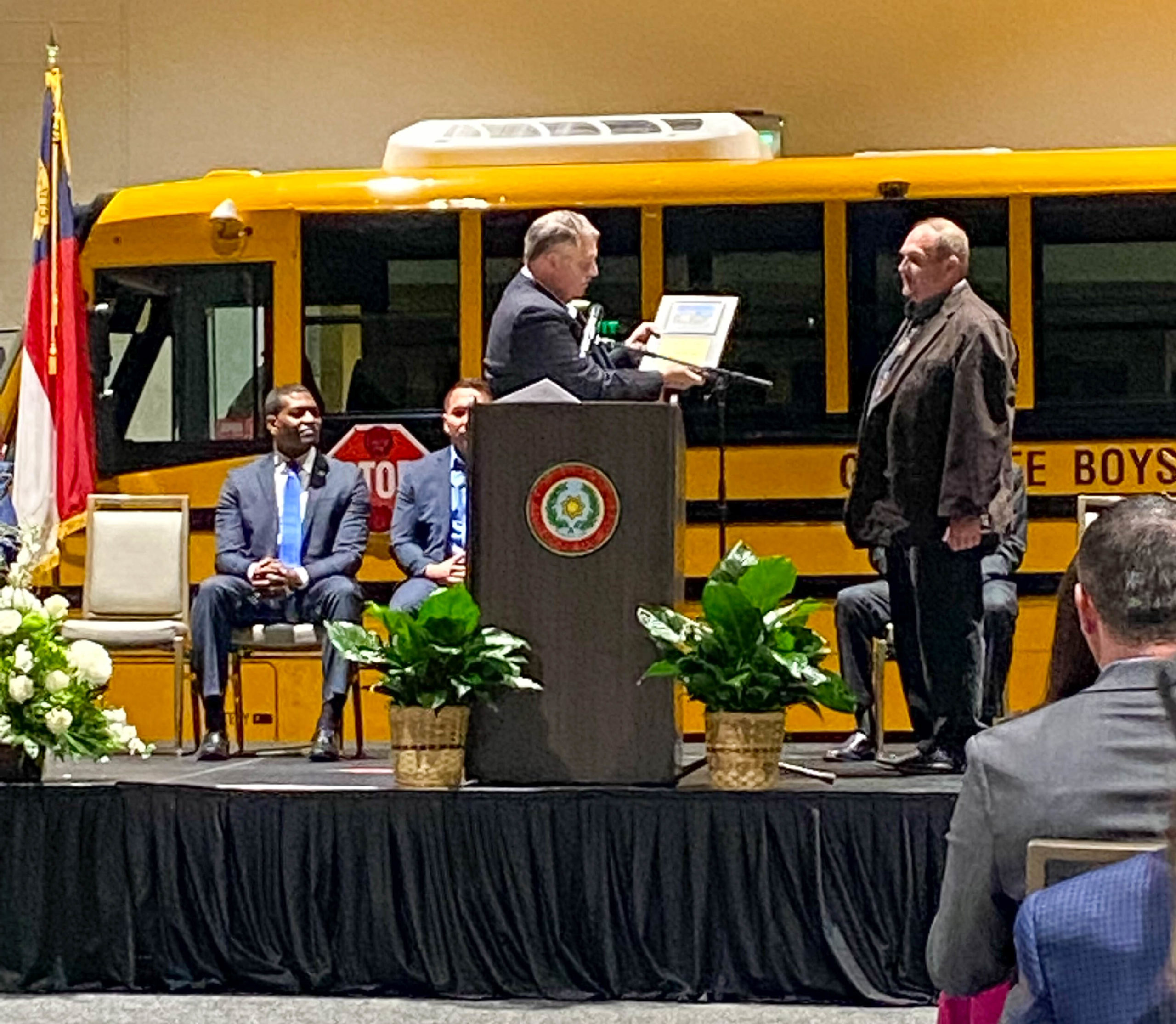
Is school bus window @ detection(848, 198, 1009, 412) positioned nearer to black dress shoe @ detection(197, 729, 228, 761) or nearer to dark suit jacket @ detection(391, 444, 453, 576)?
dark suit jacket @ detection(391, 444, 453, 576)

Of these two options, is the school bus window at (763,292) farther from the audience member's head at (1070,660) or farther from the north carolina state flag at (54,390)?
the audience member's head at (1070,660)

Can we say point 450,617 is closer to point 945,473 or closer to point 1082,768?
point 945,473

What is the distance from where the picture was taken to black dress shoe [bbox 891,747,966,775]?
5.18 metres

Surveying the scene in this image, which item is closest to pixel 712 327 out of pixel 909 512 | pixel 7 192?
pixel 909 512

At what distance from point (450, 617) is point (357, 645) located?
0.27 metres

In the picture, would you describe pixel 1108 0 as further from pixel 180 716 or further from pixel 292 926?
pixel 292 926

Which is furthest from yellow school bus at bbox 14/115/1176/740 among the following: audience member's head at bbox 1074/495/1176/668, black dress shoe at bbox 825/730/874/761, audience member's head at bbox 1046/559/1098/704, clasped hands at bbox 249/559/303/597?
audience member's head at bbox 1074/495/1176/668

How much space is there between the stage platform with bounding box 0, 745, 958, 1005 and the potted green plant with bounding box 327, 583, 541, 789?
9 cm

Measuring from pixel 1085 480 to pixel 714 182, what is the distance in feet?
5.77

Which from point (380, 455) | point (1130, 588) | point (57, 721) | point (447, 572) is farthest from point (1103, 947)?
point (380, 455)

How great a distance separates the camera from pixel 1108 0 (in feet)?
36.2

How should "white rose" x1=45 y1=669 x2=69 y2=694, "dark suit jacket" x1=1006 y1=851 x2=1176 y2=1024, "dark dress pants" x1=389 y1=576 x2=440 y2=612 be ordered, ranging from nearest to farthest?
"dark suit jacket" x1=1006 y1=851 x2=1176 y2=1024 → "white rose" x1=45 y1=669 x2=69 y2=694 → "dark dress pants" x1=389 y1=576 x2=440 y2=612

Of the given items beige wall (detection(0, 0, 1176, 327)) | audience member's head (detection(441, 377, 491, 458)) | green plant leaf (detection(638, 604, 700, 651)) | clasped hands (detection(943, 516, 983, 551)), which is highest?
beige wall (detection(0, 0, 1176, 327))

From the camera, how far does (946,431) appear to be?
5.32m
